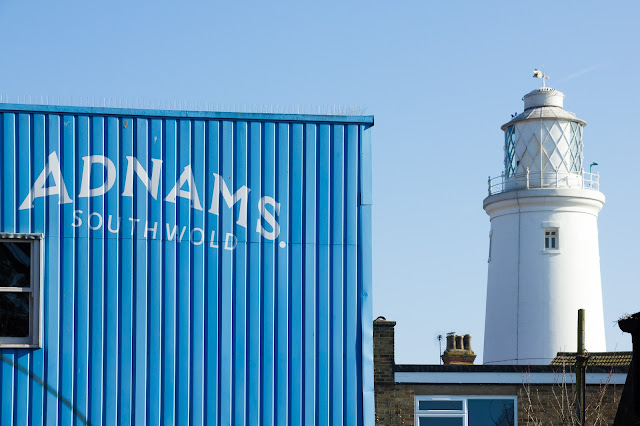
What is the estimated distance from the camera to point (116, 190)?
1316 centimetres

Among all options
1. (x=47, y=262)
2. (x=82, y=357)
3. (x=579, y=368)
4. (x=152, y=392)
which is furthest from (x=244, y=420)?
(x=579, y=368)

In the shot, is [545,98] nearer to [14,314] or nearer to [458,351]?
[458,351]

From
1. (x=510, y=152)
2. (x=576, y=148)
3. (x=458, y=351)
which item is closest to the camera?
(x=458, y=351)

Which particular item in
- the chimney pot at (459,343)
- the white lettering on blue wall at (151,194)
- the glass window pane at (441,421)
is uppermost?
the white lettering on blue wall at (151,194)

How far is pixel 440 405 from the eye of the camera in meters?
25.5

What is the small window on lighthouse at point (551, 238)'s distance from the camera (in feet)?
129

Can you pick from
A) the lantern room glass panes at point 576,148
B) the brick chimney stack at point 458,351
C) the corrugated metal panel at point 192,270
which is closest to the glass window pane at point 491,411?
the brick chimney stack at point 458,351

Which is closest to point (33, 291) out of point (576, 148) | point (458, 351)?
point (458, 351)

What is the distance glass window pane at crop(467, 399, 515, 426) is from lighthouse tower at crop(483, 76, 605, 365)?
41.4ft

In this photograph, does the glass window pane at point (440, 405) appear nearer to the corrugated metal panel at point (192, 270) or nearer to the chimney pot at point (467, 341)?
the corrugated metal panel at point (192, 270)

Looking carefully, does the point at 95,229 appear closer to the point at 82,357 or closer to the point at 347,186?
the point at 82,357

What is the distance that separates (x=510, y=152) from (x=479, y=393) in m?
17.4

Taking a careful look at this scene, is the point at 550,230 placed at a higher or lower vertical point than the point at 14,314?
higher

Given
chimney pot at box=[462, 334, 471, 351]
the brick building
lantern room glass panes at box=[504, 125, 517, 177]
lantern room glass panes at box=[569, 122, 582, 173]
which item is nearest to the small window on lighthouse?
lantern room glass panes at box=[569, 122, 582, 173]
